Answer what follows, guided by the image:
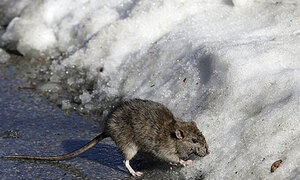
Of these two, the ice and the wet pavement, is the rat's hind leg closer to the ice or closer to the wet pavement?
the wet pavement

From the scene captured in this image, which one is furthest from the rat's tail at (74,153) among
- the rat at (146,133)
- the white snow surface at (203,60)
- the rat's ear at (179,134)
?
the white snow surface at (203,60)

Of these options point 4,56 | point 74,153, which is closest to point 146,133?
point 74,153

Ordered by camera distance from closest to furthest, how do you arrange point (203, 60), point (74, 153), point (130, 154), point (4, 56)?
point (130, 154) → point (74, 153) → point (203, 60) → point (4, 56)

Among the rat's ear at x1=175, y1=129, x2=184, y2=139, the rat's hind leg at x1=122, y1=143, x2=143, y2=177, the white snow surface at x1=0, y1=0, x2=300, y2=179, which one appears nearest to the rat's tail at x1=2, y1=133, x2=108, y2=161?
the rat's hind leg at x1=122, y1=143, x2=143, y2=177

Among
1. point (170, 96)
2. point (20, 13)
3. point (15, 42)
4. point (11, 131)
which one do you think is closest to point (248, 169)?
point (170, 96)

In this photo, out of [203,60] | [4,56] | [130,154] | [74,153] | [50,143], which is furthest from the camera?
[4,56]

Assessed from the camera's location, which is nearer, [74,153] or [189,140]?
[189,140]

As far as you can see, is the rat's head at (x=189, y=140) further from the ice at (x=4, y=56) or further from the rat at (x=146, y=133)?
the ice at (x=4, y=56)

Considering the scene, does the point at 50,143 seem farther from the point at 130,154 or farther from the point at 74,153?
the point at 130,154
